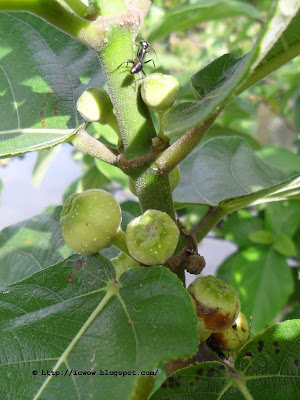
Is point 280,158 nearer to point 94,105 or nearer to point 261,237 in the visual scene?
point 261,237

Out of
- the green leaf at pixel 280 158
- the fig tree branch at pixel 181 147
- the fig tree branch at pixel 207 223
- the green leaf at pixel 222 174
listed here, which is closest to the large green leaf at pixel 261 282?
the green leaf at pixel 280 158

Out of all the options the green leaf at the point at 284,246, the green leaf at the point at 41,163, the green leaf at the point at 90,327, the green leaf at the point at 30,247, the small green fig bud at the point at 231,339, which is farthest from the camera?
the green leaf at the point at 41,163

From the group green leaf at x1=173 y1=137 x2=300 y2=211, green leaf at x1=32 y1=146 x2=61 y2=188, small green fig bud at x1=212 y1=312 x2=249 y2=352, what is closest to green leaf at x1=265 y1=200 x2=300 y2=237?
green leaf at x1=173 y1=137 x2=300 y2=211

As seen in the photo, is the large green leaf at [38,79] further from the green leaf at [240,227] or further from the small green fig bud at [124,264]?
the green leaf at [240,227]

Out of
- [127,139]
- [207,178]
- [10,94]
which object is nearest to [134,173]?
[127,139]

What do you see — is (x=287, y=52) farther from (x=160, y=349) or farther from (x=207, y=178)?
(x=207, y=178)

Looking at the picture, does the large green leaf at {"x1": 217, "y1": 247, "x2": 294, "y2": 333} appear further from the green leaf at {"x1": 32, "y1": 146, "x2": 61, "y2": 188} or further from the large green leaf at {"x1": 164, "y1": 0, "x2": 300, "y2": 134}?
the large green leaf at {"x1": 164, "y1": 0, "x2": 300, "y2": 134}
